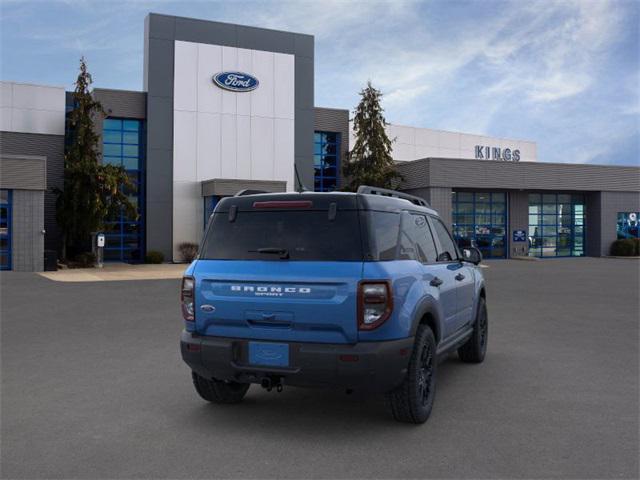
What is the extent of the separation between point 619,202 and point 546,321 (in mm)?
29011

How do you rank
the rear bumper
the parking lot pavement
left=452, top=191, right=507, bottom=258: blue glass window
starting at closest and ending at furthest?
1. the parking lot pavement
2. the rear bumper
3. left=452, top=191, right=507, bottom=258: blue glass window

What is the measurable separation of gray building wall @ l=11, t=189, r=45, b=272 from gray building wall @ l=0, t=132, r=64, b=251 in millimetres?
5652

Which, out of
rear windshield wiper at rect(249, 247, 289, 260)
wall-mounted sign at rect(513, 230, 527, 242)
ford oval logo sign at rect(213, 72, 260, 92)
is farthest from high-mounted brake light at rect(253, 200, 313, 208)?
wall-mounted sign at rect(513, 230, 527, 242)

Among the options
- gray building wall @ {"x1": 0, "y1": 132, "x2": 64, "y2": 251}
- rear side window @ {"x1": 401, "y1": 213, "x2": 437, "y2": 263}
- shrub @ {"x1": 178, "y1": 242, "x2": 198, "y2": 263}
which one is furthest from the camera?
shrub @ {"x1": 178, "y1": 242, "x2": 198, "y2": 263}

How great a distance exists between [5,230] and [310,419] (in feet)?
74.3

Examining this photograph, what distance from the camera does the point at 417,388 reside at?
16.2ft

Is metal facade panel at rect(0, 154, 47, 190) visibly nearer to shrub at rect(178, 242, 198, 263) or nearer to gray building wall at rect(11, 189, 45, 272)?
gray building wall at rect(11, 189, 45, 272)

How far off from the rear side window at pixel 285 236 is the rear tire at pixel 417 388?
96cm

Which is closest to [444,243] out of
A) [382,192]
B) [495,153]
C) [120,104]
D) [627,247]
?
[382,192]

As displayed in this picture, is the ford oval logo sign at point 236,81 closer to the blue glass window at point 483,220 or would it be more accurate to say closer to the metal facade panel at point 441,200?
the metal facade panel at point 441,200

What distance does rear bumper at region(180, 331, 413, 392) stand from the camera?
14.9 feet

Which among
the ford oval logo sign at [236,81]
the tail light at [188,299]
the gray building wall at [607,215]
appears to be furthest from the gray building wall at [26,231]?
the gray building wall at [607,215]

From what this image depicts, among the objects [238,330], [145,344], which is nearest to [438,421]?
[238,330]

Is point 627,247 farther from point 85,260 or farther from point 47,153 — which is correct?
point 47,153
